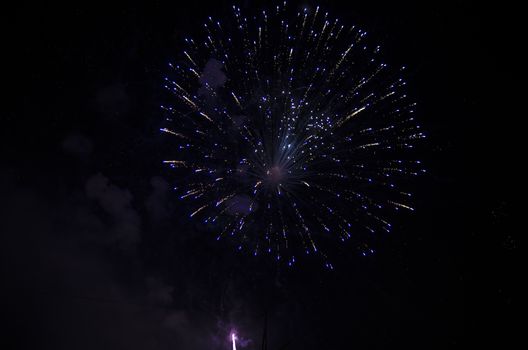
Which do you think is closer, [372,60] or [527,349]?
[372,60]

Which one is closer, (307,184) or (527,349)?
(307,184)

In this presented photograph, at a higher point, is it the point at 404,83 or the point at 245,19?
the point at 245,19

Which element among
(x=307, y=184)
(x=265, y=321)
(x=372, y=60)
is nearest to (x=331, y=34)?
(x=372, y=60)

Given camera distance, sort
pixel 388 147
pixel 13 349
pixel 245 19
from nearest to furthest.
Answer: pixel 245 19, pixel 388 147, pixel 13 349

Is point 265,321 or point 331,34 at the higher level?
point 331,34

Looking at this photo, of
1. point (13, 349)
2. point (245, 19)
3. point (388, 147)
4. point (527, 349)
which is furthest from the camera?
point (13, 349)

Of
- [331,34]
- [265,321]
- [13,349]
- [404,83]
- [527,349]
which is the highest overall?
[13,349]

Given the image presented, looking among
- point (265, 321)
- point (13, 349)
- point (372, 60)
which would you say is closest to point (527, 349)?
point (265, 321)

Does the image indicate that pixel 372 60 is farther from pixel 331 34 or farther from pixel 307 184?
pixel 307 184

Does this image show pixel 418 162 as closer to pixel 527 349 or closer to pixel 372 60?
pixel 372 60
